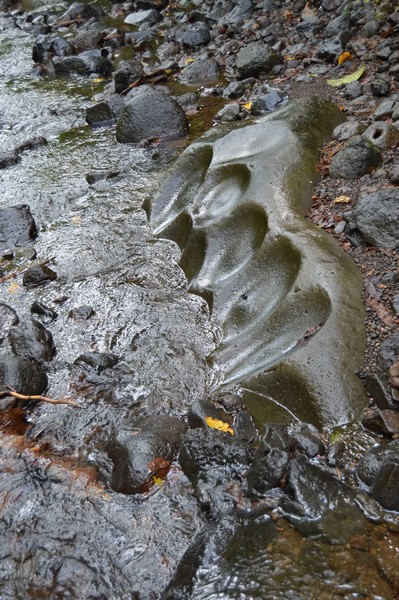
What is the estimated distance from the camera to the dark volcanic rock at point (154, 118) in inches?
296

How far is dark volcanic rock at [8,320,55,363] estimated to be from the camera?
440 cm

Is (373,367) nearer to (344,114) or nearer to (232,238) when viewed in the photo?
(232,238)

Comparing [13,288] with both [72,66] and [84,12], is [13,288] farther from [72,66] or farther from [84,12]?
[84,12]

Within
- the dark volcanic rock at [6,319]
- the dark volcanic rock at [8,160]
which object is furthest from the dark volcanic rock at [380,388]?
the dark volcanic rock at [8,160]

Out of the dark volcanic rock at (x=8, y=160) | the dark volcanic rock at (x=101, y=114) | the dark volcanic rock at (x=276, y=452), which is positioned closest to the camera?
the dark volcanic rock at (x=276, y=452)

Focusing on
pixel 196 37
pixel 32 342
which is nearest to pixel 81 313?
pixel 32 342

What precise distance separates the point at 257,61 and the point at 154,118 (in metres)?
2.10

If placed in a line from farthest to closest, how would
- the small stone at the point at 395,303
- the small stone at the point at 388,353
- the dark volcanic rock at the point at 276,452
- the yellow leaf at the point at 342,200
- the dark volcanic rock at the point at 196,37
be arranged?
the dark volcanic rock at the point at 196,37, the yellow leaf at the point at 342,200, the small stone at the point at 395,303, the small stone at the point at 388,353, the dark volcanic rock at the point at 276,452

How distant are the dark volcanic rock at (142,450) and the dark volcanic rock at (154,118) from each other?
→ 4.94 metres

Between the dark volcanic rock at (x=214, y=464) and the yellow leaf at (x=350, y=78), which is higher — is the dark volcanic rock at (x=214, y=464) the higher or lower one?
the lower one

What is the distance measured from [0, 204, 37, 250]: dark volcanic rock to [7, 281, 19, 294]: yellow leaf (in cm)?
73

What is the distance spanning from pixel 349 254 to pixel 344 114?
2598 mm

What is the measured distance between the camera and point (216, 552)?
2816 mm

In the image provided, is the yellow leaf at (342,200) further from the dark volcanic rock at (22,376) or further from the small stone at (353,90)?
the dark volcanic rock at (22,376)
